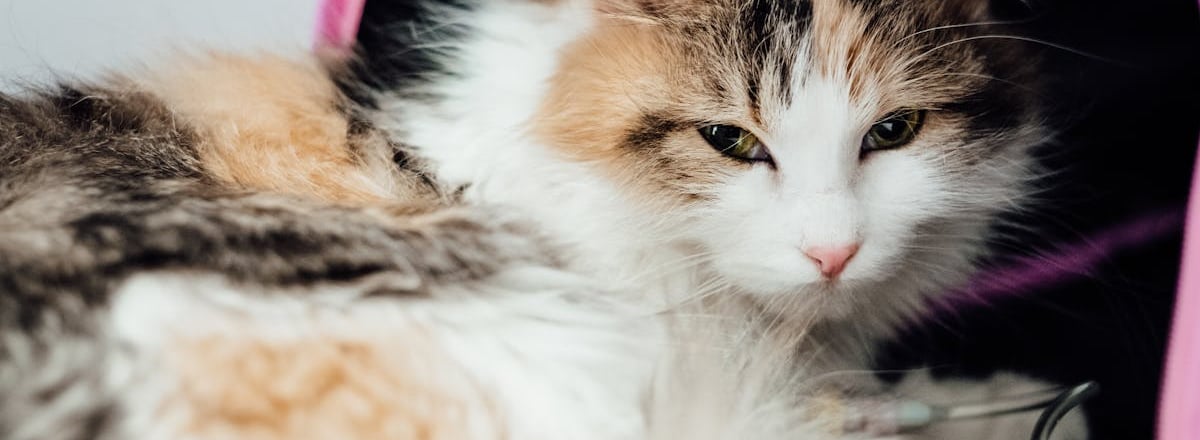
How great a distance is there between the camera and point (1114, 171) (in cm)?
106

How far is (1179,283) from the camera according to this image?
2.77 feet

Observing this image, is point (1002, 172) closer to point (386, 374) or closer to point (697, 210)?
point (697, 210)

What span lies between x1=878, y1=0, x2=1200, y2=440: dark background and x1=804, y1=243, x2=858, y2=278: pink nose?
0.34 m

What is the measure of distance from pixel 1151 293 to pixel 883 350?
0.95 feet

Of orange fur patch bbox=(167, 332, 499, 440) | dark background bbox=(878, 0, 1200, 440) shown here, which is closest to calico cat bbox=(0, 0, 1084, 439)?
orange fur patch bbox=(167, 332, 499, 440)

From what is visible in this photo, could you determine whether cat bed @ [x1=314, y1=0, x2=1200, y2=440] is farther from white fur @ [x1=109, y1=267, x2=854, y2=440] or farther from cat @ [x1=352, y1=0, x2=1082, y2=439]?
white fur @ [x1=109, y1=267, x2=854, y2=440]

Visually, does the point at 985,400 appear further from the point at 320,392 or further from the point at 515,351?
the point at 320,392

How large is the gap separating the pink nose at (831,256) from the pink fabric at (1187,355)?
0.98 ft

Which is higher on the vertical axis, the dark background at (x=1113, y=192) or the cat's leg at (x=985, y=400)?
the dark background at (x=1113, y=192)

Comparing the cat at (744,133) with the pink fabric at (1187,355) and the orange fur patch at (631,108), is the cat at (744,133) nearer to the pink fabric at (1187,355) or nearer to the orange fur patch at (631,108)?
the orange fur patch at (631,108)

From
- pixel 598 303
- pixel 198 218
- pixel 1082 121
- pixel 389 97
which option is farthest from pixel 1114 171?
pixel 198 218

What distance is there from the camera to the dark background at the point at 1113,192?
977 mm

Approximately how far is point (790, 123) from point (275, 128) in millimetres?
469

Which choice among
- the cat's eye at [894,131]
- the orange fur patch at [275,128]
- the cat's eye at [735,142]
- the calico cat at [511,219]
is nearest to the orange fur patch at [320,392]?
the calico cat at [511,219]
